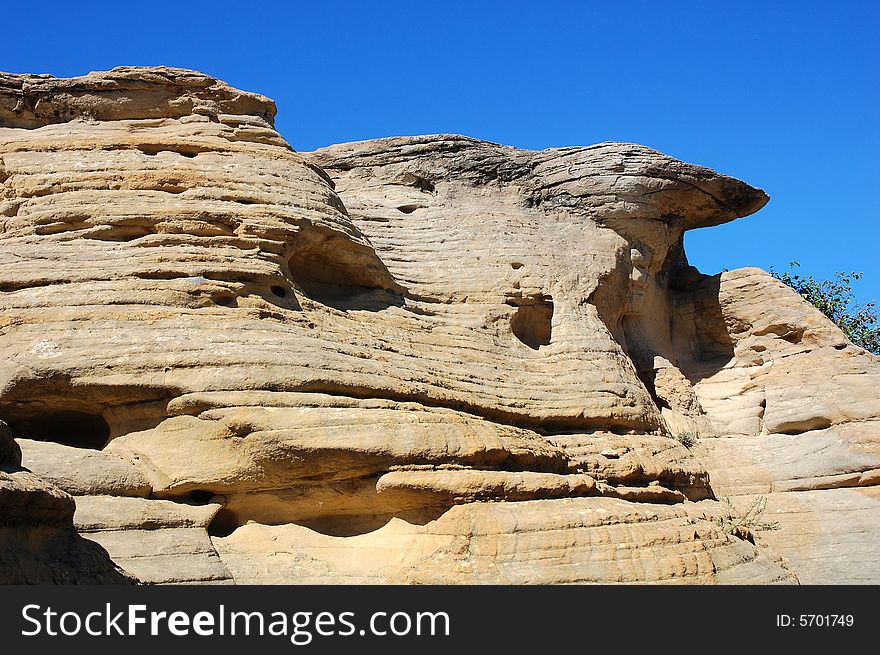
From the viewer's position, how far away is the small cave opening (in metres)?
9.64

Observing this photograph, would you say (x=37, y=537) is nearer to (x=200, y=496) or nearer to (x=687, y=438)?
(x=200, y=496)

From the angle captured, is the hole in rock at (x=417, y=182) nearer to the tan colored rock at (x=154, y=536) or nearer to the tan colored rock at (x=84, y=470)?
the tan colored rock at (x=84, y=470)

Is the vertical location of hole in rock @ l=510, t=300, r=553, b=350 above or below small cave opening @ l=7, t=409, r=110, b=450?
above

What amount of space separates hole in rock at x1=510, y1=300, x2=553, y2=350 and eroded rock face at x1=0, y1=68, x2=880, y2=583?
37 millimetres

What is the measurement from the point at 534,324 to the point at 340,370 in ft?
16.6

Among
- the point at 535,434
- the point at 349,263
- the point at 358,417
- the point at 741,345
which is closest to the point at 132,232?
the point at 349,263

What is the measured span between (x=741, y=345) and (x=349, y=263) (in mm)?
8996

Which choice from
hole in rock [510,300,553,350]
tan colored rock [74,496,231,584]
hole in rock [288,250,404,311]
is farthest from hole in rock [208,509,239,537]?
hole in rock [510,300,553,350]

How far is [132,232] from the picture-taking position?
10992 mm

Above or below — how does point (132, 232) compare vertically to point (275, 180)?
below

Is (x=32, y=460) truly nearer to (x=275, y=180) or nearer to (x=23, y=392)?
(x=23, y=392)

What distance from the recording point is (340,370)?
9977mm

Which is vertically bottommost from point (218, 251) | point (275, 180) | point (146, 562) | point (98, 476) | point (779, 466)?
point (146, 562)

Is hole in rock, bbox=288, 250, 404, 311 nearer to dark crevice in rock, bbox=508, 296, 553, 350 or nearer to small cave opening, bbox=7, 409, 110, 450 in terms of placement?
dark crevice in rock, bbox=508, 296, 553, 350
